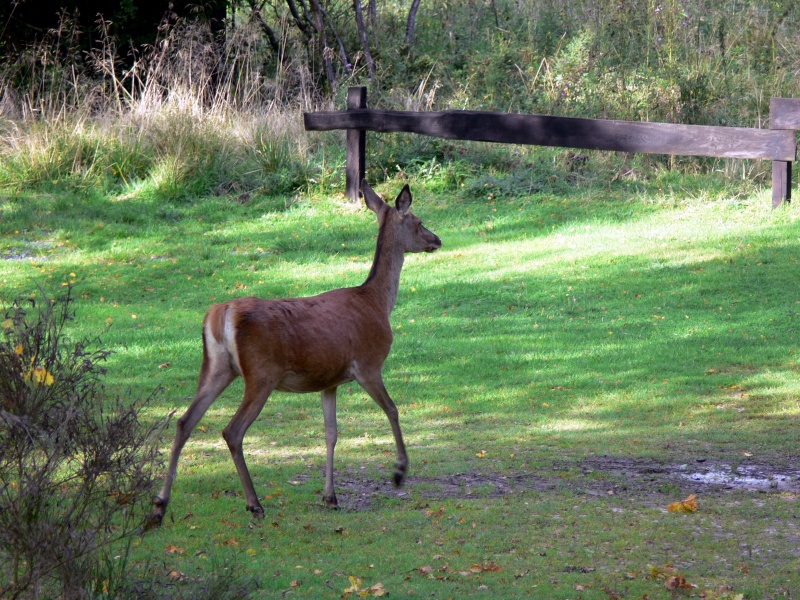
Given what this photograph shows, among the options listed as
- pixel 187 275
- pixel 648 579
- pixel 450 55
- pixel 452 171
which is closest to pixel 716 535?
pixel 648 579

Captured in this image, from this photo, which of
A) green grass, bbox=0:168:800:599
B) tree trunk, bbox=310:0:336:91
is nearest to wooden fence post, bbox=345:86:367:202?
green grass, bbox=0:168:800:599

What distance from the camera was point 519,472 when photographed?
7.01m

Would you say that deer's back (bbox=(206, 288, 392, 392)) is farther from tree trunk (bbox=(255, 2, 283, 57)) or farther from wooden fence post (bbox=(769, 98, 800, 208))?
tree trunk (bbox=(255, 2, 283, 57))

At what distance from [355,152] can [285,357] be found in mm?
8827

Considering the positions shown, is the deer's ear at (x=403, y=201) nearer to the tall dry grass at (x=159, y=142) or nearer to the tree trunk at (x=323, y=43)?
the tall dry grass at (x=159, y=142)

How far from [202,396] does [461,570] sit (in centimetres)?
197

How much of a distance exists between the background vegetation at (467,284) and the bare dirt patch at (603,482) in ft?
0.09

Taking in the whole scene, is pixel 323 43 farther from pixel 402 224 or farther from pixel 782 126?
pixel 402 224

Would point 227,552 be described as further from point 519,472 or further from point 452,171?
point 452,171

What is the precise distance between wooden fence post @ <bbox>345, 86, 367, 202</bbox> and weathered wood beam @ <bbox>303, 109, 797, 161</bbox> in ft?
0.48

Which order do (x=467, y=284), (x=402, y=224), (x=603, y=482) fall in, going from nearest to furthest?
(x=603, y=482)
(x=402, y=224)
(x=467, y=284)

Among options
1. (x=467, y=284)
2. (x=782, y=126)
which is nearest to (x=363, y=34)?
(x=467, y=284)

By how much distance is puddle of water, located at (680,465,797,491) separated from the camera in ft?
22.0

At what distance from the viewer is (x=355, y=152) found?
14.7 meters
